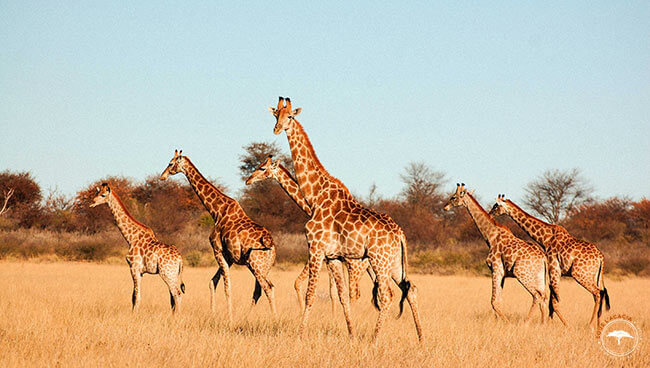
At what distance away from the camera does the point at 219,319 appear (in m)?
10.0

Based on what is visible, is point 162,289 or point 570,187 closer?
point 162,289

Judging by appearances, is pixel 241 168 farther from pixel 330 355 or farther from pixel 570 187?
pixel 330 355

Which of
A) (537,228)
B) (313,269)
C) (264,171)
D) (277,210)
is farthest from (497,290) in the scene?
(277,210)

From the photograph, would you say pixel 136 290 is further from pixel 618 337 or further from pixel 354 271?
pixel 618 337

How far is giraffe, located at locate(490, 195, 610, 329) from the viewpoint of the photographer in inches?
425

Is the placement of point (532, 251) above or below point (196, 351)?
above

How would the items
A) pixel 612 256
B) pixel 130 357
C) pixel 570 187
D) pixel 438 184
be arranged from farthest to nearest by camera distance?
pixel 438 184
pixel 570 187
pixel 612 256
pixel 130 357

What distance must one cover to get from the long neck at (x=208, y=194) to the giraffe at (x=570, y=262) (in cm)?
611

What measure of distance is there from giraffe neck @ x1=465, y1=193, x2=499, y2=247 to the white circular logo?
2565 millimetres

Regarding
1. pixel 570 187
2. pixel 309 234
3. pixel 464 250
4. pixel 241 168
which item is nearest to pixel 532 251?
pixel 309 234

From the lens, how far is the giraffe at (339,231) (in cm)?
808

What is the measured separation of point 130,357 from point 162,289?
10.8 m

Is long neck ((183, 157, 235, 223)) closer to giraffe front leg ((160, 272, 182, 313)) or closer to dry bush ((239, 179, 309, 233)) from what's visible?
giraffe front leg ((160, 272, 182, 313))

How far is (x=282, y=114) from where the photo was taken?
873 centimetres
